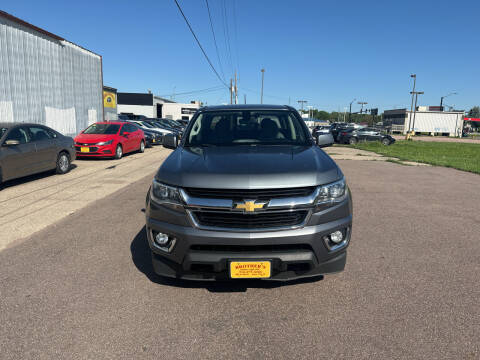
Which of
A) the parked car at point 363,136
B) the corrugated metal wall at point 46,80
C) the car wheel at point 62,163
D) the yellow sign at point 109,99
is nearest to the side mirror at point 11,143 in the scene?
the car wheel at point 62,163

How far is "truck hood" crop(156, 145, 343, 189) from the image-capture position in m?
2.78

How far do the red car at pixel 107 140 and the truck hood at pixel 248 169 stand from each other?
10.7m

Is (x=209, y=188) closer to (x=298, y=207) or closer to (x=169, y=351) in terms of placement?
(x=298, y=207)

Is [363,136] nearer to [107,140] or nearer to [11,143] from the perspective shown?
[107,140]

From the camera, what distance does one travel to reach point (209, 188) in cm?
278

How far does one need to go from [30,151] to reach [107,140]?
5.07m

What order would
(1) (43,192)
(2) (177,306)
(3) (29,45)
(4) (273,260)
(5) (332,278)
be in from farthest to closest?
(3) (29,45) → (1) (43,192) → (5) (332,278) → (2) (177,306) → (4) (273,260)

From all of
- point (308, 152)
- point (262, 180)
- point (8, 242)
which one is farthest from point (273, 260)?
point (8, 242)

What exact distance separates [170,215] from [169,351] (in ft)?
3.35

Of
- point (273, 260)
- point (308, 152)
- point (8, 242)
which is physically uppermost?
point (308, 152)

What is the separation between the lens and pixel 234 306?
9.87 ft

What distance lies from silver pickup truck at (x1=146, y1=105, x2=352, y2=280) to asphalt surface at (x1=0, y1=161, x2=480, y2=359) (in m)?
0.36

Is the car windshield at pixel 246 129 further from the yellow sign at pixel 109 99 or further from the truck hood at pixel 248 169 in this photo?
the yellow sign at pixel 109 99

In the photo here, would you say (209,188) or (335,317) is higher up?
(209,188)
